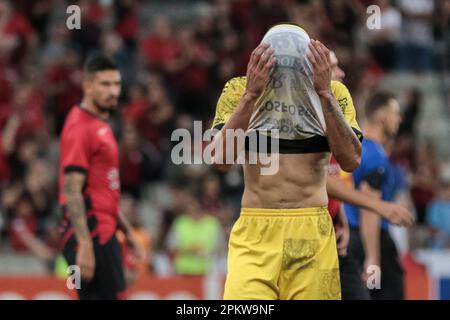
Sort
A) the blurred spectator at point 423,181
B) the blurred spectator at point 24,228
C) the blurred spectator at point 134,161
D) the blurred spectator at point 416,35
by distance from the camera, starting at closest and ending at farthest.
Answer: the blurred spectator at point 24,228, the blurred spectator at point 134,161, the blurred spectator at point 423,181, the blurred spectator at point 416,35

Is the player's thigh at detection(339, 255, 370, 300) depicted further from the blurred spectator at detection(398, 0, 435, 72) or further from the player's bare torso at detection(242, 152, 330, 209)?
the blurred spectator at detection(398, 0, 435, 72)

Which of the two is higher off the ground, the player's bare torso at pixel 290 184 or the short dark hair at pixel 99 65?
the short dark hair at pixel 99 65

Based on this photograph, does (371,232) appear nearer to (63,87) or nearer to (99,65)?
(99,65)

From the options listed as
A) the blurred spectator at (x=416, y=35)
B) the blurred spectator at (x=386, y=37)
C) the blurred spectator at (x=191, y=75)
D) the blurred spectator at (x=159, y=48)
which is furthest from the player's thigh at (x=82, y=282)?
the blurred spectator at (x=416, y=35)

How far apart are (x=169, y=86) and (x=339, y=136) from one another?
12.0 metres

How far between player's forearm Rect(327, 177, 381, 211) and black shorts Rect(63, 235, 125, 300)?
6.40ft

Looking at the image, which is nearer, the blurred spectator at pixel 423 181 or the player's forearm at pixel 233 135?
the player's forearm at pixel 233 135

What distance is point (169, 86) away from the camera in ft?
59.9

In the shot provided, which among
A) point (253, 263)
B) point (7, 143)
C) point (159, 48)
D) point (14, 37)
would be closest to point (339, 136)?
point (253, 263)

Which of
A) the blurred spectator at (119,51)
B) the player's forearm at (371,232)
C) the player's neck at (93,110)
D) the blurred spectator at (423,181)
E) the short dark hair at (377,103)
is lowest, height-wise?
the player's forearm at (371,232)

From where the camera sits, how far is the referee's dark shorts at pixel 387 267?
9.26 meters

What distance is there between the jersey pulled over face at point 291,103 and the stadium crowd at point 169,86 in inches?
313

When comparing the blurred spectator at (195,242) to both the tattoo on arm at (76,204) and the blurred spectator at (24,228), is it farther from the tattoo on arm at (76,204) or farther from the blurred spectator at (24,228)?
the tattoo on arm at (76,204)
